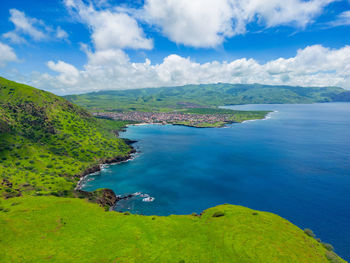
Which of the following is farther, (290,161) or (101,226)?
(290,161)

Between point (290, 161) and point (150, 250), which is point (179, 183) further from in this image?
point (290, 161)

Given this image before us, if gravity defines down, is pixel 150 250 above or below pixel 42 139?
below

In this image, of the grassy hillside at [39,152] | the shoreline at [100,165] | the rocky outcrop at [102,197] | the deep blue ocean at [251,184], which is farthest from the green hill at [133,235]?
the shoreline at [100,165]

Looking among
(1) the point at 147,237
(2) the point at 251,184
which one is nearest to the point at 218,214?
(1) the point at 147,237

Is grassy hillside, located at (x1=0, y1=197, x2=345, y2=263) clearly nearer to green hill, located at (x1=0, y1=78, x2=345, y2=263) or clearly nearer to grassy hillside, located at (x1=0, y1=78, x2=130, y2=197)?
green hill, located at (x1=0, y1=78, x2=345, y2=263)

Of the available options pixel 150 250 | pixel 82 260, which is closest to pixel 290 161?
pixel 150 250

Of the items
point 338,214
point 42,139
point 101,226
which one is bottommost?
point 338,214

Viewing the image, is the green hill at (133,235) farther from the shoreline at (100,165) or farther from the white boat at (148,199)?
the shoreline at (100,165)

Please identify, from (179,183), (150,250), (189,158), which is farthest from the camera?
(189,158)
